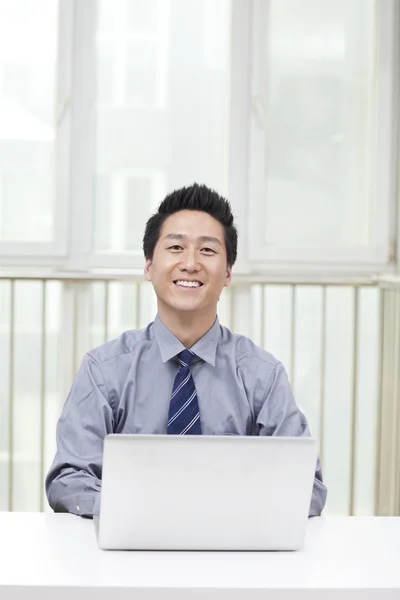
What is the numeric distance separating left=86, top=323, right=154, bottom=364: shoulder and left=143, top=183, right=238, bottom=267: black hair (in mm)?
177

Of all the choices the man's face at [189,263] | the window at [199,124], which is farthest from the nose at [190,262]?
the window at [199,124]

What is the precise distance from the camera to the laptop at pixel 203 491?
3.66ft

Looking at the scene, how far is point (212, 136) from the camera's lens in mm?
3123

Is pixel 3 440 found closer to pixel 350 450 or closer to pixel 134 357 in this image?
pixel 350 450

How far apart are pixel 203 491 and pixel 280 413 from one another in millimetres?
634

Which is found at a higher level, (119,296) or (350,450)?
(119,296)

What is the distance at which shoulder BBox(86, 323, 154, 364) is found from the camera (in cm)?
178

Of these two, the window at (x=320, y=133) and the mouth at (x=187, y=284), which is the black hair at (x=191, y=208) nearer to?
the mouth at (x=187, y=284)

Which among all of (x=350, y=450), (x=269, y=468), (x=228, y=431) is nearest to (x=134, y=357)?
(x=228, y=431)

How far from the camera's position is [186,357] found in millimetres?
1788

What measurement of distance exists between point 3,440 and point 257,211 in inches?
49.8

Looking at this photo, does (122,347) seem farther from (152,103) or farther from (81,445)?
(152,103)

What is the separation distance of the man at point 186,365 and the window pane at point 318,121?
1288 millimetres

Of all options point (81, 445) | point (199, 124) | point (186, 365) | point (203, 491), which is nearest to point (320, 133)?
point (199, 124)
